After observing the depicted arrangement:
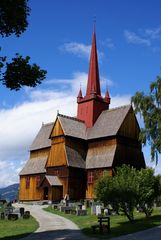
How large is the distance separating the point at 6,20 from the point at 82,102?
51344mm

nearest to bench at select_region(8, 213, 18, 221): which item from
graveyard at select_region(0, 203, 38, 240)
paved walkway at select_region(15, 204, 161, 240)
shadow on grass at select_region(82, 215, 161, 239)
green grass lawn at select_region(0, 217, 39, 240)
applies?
graveyard at select_region(0, 203, 38, 240)

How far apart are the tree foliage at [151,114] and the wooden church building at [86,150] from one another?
10.1 meters

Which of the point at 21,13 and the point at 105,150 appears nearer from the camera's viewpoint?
the point at 21,13

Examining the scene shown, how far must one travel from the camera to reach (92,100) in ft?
227

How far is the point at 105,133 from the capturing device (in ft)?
205

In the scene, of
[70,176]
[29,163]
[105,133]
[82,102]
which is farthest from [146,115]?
[29,163]

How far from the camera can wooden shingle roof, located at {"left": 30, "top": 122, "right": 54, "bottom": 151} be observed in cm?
7276

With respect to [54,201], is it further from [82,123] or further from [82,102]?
[82,102]

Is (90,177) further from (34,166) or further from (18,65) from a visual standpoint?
(18,65)

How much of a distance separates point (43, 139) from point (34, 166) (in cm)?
547

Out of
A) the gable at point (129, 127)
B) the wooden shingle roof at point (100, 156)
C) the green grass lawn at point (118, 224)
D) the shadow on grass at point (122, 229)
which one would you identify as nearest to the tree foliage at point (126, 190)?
the green grass lawn at point (118, 224)

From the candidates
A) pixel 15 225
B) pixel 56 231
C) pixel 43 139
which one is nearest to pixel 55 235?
pixel 56 231

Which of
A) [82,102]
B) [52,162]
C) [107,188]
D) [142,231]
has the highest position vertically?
[82,102]

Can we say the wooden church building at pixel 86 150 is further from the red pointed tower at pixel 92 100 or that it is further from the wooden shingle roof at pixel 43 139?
the wooden shingle roof at pixel 43 139
